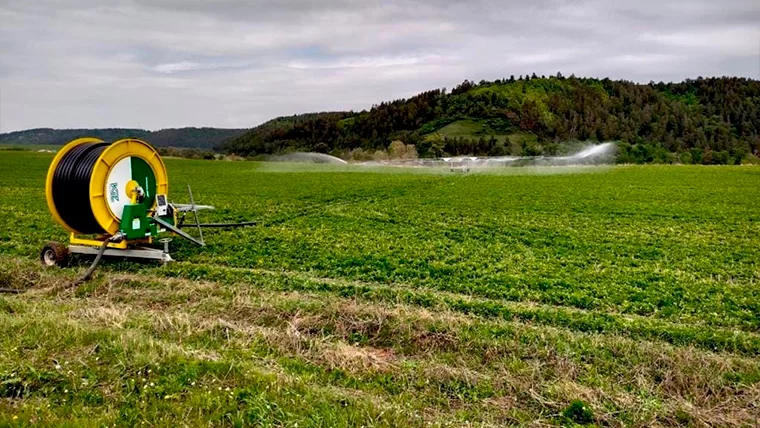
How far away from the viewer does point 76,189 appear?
1230 centimetres

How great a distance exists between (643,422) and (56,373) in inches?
232

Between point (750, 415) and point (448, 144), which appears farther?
point (448, 144)

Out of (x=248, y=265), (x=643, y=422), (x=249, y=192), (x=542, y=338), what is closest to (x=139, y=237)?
(x=248, y=265)

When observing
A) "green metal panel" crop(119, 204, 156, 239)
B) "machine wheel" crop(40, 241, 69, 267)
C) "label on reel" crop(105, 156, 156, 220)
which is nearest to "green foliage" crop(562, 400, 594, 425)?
"green metal panel" crop(119, 204, 156, 239)

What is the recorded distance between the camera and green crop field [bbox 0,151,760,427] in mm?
5414

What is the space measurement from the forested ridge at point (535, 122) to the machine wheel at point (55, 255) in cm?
11721

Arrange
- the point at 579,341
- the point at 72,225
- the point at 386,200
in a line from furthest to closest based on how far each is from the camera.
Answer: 1. the point at 386,200
2. the point at 72,225
3. the point at 579,341

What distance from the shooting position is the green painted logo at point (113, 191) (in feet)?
41.0

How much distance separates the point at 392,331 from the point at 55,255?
8.90 meters

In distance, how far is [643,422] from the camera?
527cm

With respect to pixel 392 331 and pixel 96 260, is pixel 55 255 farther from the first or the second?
pixel 392 331

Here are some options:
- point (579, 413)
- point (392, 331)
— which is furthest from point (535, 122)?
point (579, 413)

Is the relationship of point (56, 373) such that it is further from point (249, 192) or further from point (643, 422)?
point (249, 192)

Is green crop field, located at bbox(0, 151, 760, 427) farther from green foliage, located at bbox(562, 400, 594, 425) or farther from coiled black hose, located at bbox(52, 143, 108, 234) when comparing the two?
coiled black hose, located at bbox(52, 143, 108, 234)
